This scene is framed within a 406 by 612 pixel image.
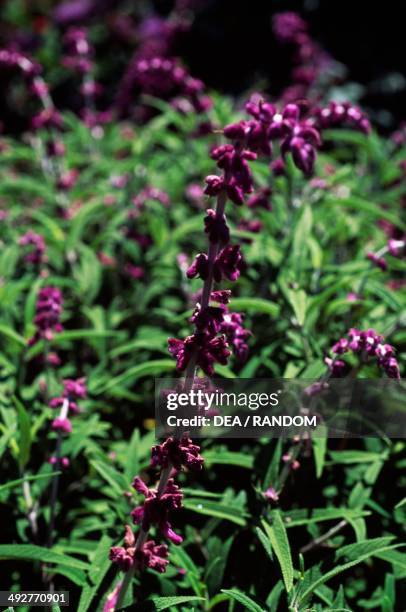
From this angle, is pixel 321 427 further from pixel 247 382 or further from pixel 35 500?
pixel 35 500

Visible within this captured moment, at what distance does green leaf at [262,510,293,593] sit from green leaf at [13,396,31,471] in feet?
3.71

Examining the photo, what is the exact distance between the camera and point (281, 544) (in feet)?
7.97

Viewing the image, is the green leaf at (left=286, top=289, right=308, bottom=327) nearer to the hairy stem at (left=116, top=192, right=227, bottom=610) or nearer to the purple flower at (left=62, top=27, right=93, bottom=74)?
the hairy stem at (left=116, top=192, right=227, bottom=610)

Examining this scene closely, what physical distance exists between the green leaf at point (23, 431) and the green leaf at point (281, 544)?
1129mm

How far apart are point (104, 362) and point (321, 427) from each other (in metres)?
1.51

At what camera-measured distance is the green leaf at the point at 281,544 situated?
225 centimetres

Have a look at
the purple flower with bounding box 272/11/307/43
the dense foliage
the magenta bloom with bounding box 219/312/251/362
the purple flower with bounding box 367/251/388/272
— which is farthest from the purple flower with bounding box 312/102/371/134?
the purple flower with bounding box 272/11/307/43

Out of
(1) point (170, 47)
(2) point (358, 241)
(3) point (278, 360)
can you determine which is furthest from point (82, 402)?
(1) point (170, 47)

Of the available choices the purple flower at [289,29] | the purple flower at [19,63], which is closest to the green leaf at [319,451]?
the purple flower at [19,63]

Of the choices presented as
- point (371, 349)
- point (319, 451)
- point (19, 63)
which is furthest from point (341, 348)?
point (19, 63)

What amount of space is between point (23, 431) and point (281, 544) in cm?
124

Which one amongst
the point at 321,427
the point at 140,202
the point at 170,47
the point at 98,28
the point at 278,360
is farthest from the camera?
the point at 98,28

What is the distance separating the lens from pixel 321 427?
294 cm

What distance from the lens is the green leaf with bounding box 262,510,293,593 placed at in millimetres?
2254
